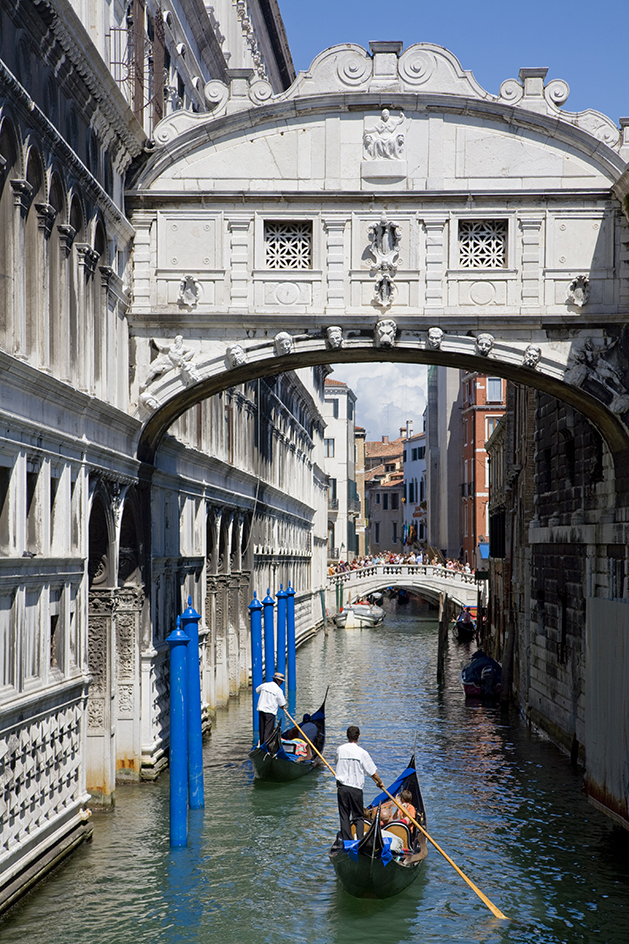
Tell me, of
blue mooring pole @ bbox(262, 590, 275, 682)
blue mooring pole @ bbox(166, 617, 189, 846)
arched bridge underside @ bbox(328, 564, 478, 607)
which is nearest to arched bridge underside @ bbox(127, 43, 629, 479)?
blue mooring pole @ bbox(166, 617, 189, 846)

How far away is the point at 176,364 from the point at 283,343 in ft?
4.02

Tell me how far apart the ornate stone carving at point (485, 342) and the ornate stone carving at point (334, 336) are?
5.01 feet

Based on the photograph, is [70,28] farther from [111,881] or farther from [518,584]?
[518,584]

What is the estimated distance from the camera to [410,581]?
44719 millimetres

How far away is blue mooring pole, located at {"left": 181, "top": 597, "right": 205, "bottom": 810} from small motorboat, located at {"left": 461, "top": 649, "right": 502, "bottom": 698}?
11.0m

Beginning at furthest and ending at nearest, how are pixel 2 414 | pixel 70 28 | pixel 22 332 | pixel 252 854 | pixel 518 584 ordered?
pixel 518 584 < pixel 252 854 < pixel 70 28 < pixel 22 332 < pixel 2 414

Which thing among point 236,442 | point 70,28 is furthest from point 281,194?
point 236,442

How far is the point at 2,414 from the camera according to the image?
8570mm

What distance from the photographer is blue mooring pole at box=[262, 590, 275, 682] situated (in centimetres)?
1945

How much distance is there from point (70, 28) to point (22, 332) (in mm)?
2785

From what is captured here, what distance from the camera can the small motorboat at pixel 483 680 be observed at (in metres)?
23.0

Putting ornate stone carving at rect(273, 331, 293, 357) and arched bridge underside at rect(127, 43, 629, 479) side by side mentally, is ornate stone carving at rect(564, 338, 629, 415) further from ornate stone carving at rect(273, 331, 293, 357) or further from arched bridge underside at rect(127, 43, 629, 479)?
ornate stone carving at rect(273, 331, 293, 357)

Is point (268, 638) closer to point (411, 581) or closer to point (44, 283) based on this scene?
point (44, 283)

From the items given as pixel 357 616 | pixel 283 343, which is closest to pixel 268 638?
pixel 283 343
